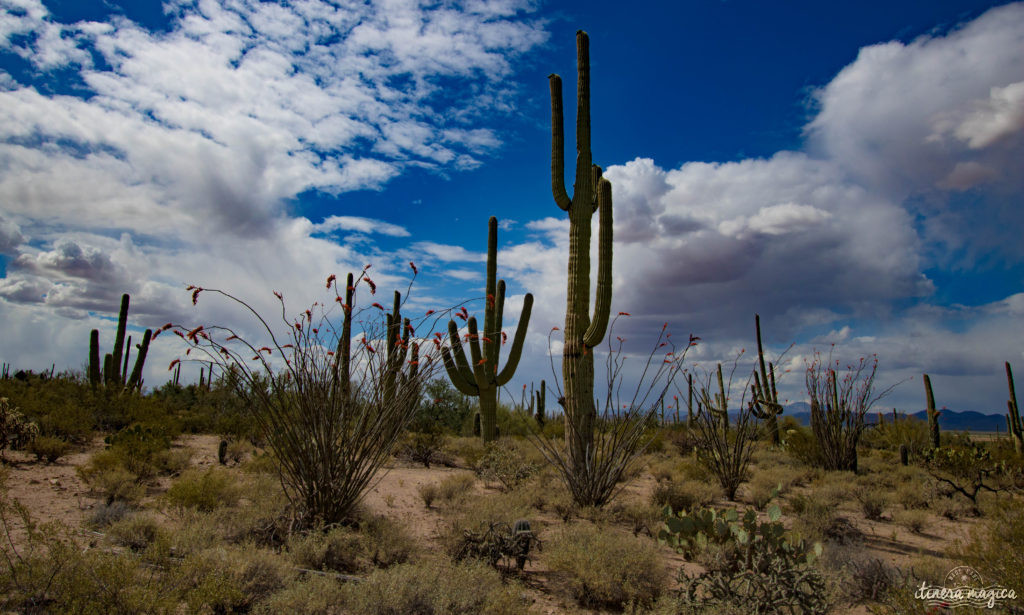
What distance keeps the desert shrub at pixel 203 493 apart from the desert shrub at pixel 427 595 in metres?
→ 3.35

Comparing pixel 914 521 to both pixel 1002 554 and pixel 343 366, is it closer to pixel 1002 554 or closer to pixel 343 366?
pixel 1002 554

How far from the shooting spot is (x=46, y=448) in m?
9.28

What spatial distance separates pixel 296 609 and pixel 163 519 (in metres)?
3.71

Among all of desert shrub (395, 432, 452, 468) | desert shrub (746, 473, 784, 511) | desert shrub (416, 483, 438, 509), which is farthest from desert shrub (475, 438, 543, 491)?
desert shrub (746, 473, 784, 511)

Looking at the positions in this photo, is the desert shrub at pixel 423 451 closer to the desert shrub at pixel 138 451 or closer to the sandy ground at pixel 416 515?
the sandy ground at pixel 416 515

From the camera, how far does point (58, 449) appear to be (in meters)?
9.44

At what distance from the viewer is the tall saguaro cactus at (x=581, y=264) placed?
330 inches

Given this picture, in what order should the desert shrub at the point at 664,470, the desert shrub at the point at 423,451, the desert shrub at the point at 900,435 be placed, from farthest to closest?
the desert shrub at the point at 900,435 < the desert shrub at the point at 423,451 < the desert shrub at the point at 664,470

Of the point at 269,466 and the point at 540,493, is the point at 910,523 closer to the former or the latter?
the point at 540,493

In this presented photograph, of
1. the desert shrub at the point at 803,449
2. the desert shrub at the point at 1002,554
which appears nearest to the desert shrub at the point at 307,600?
the desert shrub at the point at 1002,554

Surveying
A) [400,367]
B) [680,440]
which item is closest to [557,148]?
[400,367]

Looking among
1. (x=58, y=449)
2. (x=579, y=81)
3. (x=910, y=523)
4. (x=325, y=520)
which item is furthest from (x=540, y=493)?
(x=58, y=449)

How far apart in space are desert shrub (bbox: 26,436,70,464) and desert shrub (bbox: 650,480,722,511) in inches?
401

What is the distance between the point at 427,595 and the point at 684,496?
18.8 feet
